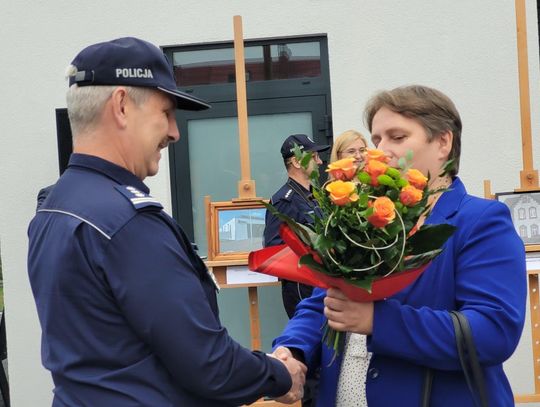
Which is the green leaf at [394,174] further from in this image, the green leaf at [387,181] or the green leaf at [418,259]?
the green leaf at [418,259]

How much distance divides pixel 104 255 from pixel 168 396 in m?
0.38

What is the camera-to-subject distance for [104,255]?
1718 millimetres

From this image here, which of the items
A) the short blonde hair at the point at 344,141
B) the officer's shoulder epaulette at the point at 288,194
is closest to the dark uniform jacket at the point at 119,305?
the officer's shoulder epaulette at the point at 288,194

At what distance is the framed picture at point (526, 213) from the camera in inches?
183

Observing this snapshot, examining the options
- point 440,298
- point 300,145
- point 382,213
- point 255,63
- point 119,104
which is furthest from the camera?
point 255,63

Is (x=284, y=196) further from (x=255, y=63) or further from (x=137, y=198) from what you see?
(x=137, y=198)

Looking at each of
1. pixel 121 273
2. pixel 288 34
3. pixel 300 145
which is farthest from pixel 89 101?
pixel 288 34

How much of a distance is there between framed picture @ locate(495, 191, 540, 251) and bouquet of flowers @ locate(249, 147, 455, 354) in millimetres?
3022

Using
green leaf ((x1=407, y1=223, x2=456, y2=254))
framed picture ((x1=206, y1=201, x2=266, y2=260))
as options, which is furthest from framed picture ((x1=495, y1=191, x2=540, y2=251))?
green leaf ((x1=407, y1=223, x2=456, y2=254))

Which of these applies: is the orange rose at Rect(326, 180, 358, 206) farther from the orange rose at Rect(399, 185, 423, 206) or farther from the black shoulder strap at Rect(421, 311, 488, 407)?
the black shoulder strap at Rect(421, 311, 488, 407)

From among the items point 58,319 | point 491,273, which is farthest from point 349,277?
point 58,319

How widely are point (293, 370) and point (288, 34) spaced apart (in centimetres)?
413

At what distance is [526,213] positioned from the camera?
15.3 feet

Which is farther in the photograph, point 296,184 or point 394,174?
point 296,184
